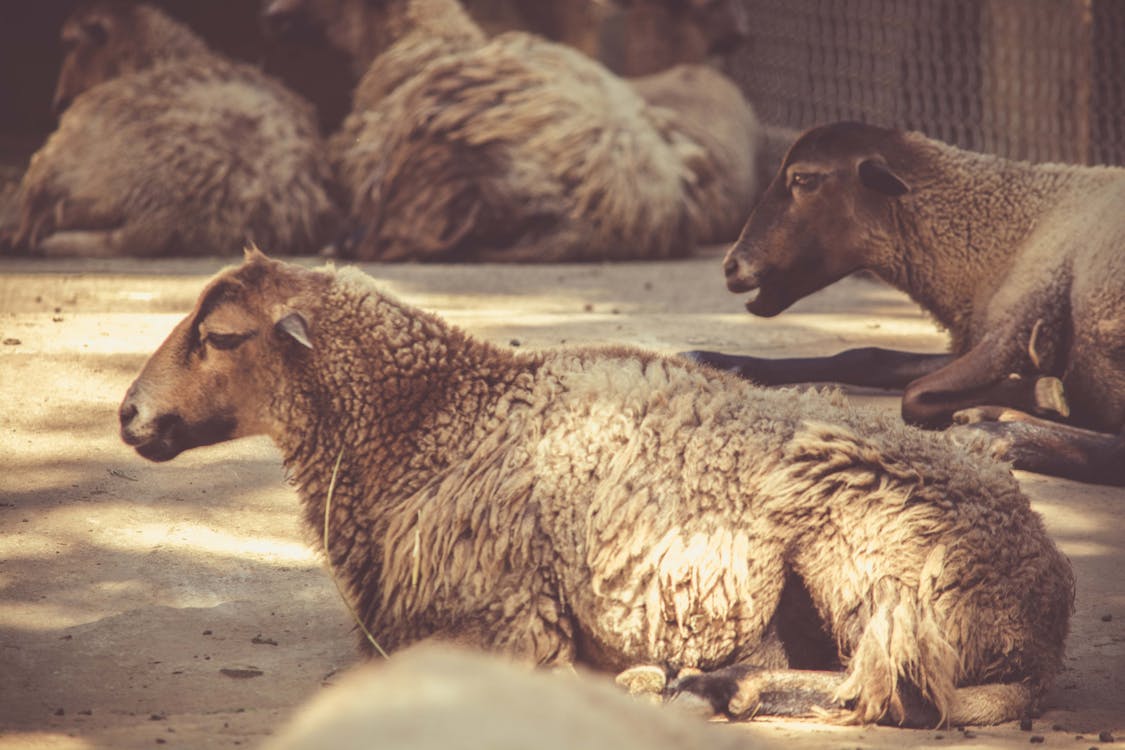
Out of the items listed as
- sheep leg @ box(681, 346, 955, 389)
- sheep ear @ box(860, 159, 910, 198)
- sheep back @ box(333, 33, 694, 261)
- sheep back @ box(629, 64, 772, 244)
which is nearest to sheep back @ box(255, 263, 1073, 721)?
sheep leg @ box(681, 346, 955, 389)

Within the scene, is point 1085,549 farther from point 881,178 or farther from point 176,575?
point 176,575

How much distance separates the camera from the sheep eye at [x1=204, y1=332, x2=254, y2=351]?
3.84 m

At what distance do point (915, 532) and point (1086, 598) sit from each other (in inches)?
41.1

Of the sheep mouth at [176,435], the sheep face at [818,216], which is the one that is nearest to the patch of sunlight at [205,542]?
the sheep mouth at [176,435]

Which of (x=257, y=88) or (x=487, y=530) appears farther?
(x=257, y=88)

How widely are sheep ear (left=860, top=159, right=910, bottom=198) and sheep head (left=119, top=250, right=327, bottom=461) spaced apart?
294 centimetres

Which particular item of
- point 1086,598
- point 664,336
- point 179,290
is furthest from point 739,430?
point 179,290

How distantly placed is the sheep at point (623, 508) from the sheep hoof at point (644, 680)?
1.3 inches

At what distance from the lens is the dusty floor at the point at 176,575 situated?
343cm

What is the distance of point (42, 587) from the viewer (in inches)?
162

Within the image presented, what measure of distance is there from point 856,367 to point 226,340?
3178 millimetres

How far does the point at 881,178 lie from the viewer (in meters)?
6.11

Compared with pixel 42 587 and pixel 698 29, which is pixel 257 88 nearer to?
pixel 698 29

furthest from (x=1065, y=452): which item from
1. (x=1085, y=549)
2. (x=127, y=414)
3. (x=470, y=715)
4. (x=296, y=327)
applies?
(x=470, y=715)
